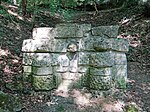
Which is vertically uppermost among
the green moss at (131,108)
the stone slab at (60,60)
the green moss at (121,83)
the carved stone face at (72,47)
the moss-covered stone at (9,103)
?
the carved stone face at (72,47)

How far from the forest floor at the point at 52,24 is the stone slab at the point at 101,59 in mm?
719

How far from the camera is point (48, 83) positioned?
606 cm

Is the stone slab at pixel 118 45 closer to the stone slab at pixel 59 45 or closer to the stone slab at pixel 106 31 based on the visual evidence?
the stone slab at pixel 106 31

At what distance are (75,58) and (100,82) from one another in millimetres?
684

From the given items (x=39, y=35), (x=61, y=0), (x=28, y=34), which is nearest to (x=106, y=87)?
(x=39, y=35)

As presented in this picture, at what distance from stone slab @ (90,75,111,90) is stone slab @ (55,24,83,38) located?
0.88 meters

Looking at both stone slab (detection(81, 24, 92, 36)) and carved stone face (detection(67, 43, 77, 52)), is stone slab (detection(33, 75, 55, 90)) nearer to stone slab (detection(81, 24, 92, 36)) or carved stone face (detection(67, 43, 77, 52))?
carved stone face (detection(67, 43, 77, 52))

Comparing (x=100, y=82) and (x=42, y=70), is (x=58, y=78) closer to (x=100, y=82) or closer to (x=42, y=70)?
(x=42, y=70)

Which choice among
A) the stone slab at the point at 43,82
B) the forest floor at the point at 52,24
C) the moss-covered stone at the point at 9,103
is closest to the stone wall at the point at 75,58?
the stone slab at the point at 43,82

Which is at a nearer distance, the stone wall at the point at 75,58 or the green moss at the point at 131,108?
the green moss at the point at 131,108

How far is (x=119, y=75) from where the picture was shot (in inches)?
248

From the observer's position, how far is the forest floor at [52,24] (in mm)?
5996

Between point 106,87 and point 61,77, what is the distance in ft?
2.98

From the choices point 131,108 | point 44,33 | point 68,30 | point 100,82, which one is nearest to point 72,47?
point 68,30
